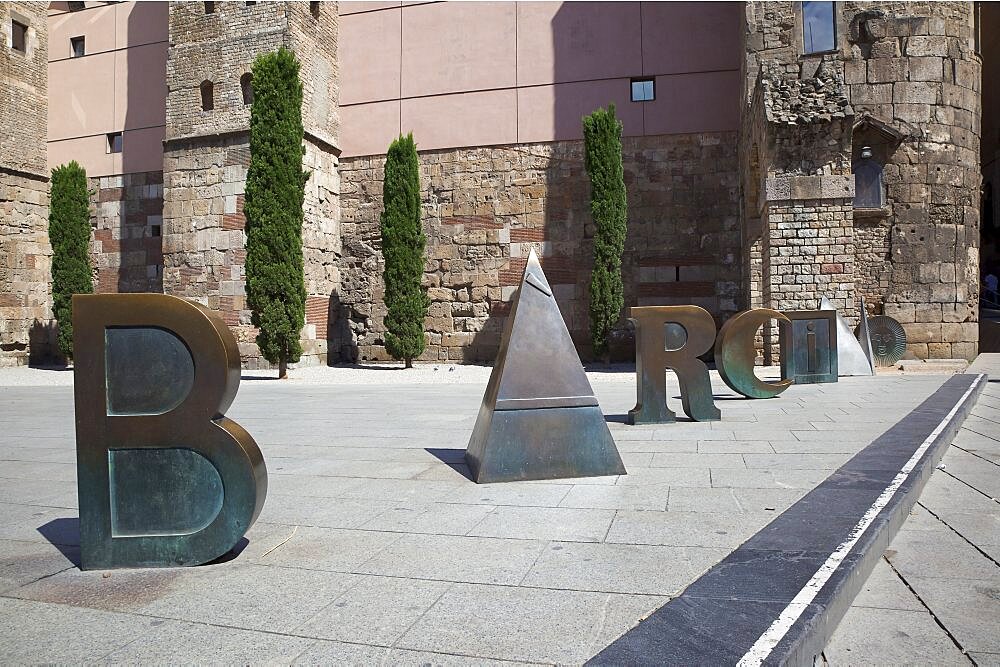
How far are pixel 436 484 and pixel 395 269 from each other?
10.9 metres

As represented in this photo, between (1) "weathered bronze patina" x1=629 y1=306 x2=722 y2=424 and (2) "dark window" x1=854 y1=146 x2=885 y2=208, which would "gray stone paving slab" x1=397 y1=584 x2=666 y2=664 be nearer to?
(1) "weathered bronze patina" x1=629 y1=306 x2=722 y2=424

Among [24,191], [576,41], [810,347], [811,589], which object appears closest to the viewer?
[811,589]

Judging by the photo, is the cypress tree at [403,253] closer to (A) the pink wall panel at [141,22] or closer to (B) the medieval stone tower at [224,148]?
(B) the medieval stone tower at [224,148]

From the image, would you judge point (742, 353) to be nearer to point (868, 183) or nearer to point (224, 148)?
point (868, 183)

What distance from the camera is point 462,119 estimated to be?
1543 cm

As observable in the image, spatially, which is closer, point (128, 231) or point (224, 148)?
point (224, 148)

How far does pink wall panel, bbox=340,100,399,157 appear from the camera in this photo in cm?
1574

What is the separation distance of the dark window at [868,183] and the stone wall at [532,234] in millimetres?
2189

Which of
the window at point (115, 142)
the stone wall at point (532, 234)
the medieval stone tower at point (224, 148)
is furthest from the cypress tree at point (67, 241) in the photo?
the stone wall at point (532, 234)

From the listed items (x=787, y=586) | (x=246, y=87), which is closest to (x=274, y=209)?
(x=246, y=87)

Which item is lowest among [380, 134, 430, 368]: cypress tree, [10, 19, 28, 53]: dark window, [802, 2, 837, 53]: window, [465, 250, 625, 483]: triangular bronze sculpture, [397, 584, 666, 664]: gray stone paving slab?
[397, 584, 666, 664]: gray stone paving slab

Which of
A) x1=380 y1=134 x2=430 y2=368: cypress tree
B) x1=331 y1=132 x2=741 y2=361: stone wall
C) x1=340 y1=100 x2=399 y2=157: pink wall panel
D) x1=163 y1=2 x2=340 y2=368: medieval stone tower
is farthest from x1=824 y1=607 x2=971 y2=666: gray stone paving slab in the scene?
x1=340 y1=100 x2=399 y2=157: pink wall panel

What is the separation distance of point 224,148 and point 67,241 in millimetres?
4532

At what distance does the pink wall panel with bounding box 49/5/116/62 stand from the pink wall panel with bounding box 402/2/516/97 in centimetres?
743
